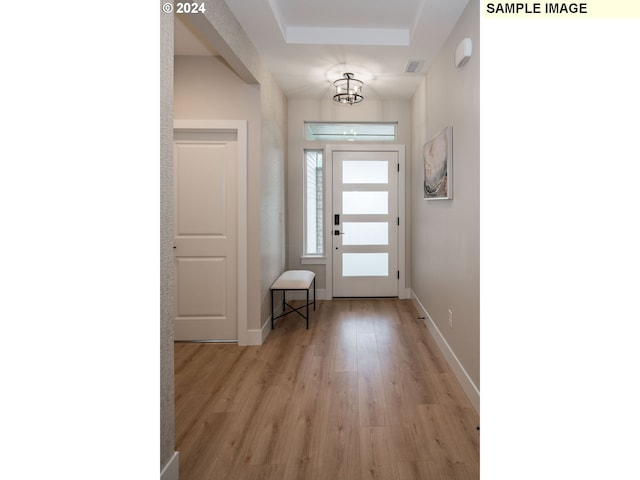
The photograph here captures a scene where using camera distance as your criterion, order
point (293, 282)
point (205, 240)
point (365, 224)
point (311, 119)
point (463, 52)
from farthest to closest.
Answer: point (365, 224) < point (311, 119) < point (293, 282) < point (205, 240) < point (463, 52)

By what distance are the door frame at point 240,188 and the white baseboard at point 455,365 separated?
165 centimetres

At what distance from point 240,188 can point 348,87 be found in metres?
1.57

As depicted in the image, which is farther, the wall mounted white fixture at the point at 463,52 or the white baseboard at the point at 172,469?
Answer: the wall mounted white fixture at the point at 463,52

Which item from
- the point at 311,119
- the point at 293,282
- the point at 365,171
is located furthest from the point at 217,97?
the point at 365,171

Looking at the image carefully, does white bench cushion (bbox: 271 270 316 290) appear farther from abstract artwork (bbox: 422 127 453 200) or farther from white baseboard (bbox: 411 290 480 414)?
abstract artwork (bbox: 422 127 453 200)

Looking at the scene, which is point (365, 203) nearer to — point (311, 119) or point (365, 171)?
point (365, 171)

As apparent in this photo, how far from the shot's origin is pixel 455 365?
8.28 feet

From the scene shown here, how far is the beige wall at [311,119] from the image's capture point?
4512 millimetres

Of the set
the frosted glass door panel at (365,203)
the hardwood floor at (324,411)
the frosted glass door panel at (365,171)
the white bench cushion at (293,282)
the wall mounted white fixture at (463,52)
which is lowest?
the hardwood floor at (324,411)

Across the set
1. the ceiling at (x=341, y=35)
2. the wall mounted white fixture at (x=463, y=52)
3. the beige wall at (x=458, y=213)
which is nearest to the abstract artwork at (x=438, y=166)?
the beige wall at (x=458, y=213)

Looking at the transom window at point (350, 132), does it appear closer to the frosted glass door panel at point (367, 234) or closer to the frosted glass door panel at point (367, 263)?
the frosted glass door panel at point (367, 234)

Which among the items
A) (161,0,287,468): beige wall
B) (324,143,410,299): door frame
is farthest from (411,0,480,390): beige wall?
(161,0,287,468): beige wall
